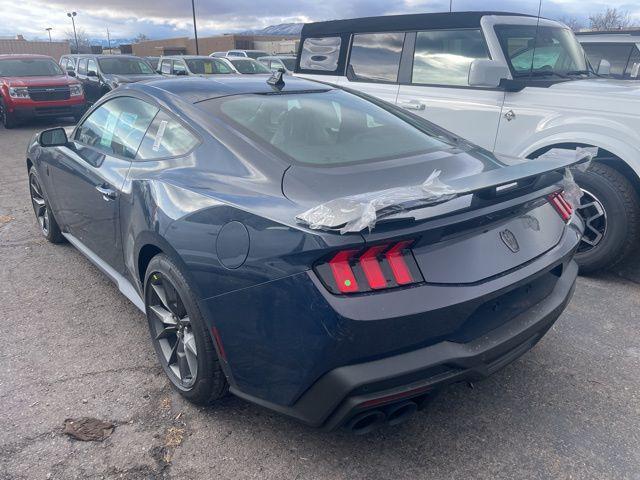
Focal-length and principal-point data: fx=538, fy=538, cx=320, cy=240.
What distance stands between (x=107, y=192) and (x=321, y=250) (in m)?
1.81

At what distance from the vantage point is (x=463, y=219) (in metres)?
2.07

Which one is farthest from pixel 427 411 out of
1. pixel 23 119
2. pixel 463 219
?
pixel 23 119

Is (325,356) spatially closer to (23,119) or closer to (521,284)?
(521,284)

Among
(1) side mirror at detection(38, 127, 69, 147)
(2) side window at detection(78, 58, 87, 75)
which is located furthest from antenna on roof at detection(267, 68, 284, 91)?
(2) side window at detection(78, 58, 87, 75)

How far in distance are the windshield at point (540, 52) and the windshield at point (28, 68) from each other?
12.3 m

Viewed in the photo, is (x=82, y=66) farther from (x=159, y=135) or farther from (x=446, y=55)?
(x=159, y=135)

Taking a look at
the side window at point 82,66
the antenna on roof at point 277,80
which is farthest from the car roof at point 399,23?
the side window at point 82,66

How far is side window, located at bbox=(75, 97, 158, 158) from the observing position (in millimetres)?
3162

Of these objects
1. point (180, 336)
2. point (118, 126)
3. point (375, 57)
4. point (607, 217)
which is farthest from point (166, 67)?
point (180, 336)

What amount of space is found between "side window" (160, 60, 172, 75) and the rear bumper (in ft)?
51.0

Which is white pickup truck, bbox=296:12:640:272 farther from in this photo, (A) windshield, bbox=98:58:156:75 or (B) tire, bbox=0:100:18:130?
(A) windshield, bbox=98:58:156:75

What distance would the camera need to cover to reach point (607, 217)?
13.4ft

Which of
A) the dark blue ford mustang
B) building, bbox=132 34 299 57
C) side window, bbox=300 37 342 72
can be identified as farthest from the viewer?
building, bbox=132 34 299 57

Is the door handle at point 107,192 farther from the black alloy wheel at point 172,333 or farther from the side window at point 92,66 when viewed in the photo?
the side window at point 92,66
